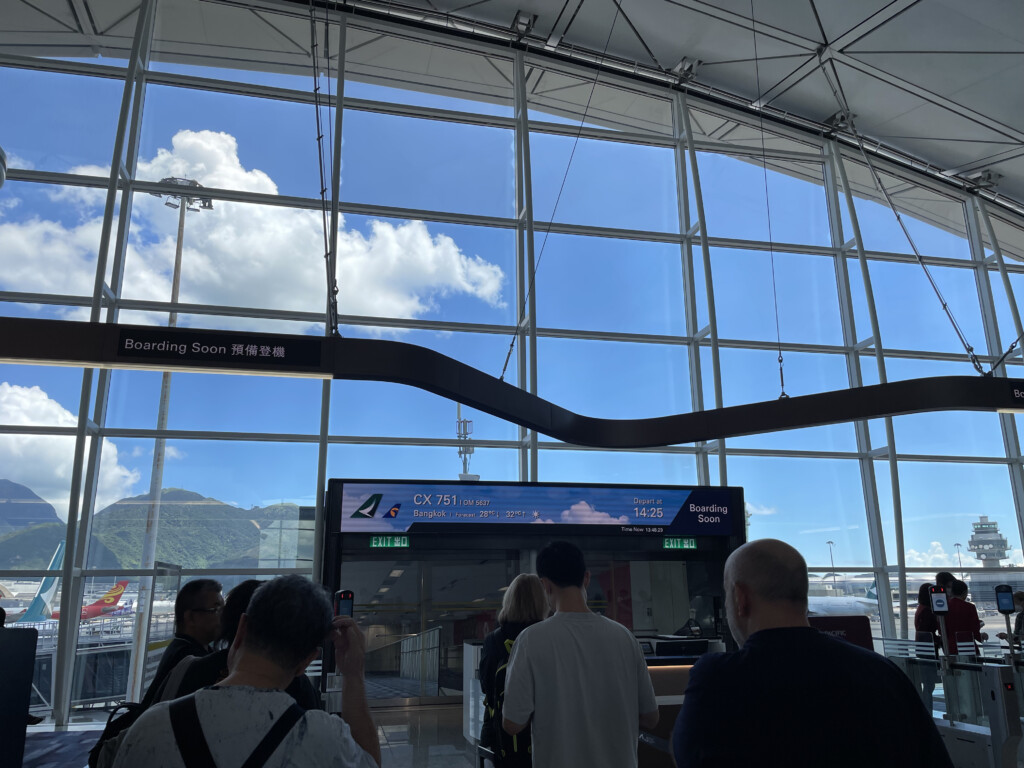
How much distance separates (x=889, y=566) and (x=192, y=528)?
30.6 feet

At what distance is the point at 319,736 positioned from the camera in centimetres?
134

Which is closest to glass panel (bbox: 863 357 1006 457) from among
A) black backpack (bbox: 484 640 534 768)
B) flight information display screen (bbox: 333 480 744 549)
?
flight information display screen (bbox: 333 480 744 549)

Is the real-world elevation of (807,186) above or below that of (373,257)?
above

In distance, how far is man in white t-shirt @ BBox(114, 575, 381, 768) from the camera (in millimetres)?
1275

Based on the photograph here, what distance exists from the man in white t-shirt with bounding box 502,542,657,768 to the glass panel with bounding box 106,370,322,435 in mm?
7155

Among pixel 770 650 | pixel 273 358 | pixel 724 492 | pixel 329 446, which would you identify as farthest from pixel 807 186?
pixel 770 650

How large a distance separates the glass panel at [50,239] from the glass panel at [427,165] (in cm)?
315

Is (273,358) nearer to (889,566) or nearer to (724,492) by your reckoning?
(724,492)

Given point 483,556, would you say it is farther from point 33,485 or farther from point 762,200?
point 762,200

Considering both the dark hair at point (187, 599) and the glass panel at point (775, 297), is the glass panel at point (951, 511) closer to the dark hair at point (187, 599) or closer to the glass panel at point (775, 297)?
the glass panel at point (775, 297)

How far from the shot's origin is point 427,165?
1052cm

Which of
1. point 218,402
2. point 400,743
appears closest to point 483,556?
point 400,743

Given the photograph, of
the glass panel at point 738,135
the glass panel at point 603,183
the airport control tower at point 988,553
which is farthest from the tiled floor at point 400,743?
the glass panel at point 738,135

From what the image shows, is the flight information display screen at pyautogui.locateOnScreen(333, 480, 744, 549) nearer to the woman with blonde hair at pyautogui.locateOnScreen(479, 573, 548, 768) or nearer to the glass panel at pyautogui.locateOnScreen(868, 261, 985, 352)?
the glass panel at pyautogui.locateOnScreen(868, 261, 985, 352)
